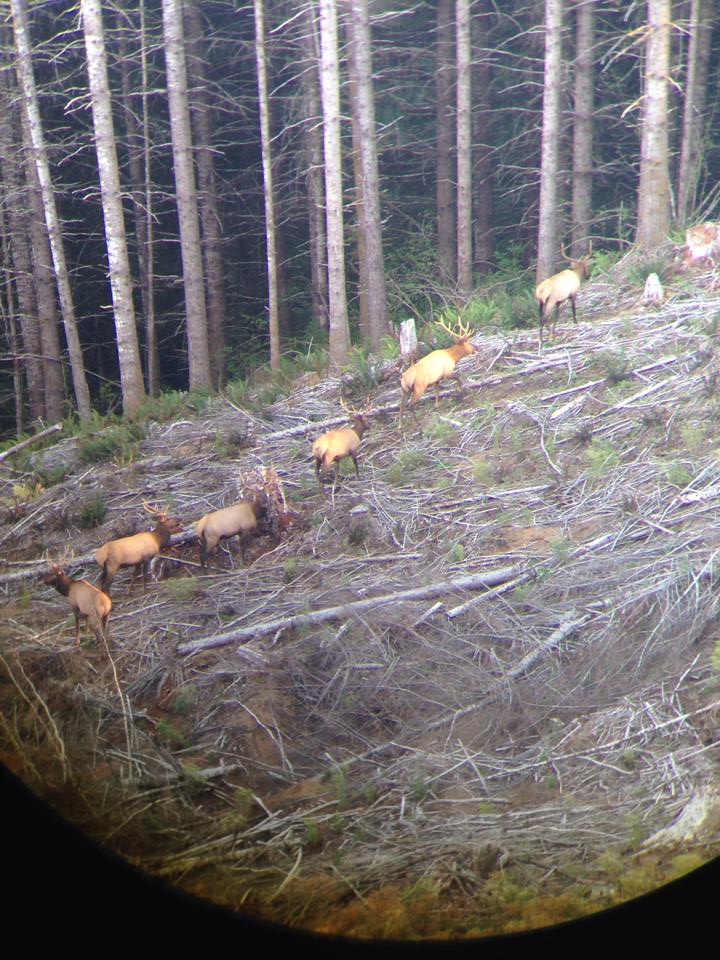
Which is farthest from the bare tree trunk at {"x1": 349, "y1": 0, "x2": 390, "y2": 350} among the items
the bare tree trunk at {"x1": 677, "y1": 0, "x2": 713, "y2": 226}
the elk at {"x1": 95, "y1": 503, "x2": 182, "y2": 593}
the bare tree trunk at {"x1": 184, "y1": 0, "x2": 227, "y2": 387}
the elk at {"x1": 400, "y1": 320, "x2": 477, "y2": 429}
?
the bare tree trunk at {"x1": 677, "y1": 0, "x2": 713, "y2": 226}

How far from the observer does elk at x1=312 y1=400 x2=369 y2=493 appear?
1933 mm

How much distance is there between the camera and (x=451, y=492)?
1.91 meters

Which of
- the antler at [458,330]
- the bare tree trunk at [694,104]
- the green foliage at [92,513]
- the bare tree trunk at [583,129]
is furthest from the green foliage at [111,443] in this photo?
the bare tree trunk at [694,104]

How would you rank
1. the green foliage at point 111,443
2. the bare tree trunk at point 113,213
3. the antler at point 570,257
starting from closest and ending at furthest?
1. the bare tree trunk at point 113,213
2. the green foliage at point 111,443
3. the antler at point 570,257

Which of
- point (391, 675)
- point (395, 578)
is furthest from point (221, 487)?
point (391, 675)

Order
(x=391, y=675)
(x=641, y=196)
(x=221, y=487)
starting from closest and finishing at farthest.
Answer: (x=391, y=675), (x=221, y=487), (x=641, y=196)

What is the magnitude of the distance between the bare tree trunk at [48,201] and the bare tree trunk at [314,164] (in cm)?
60

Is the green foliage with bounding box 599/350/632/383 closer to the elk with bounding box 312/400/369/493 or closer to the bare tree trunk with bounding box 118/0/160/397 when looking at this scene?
the elk with bounding box 312/400/369/493

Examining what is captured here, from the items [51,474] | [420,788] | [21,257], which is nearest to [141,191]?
[21,257]

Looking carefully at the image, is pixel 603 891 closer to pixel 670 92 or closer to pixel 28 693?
pixel 28 693

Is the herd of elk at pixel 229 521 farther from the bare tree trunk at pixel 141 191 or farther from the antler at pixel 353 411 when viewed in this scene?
the bare tree trunk at pixel 141 191

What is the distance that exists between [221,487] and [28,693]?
0.69 meters

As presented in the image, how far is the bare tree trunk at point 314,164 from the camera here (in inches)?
73.9

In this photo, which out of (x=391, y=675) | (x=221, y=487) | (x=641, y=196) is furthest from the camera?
(x=641, y=196)
